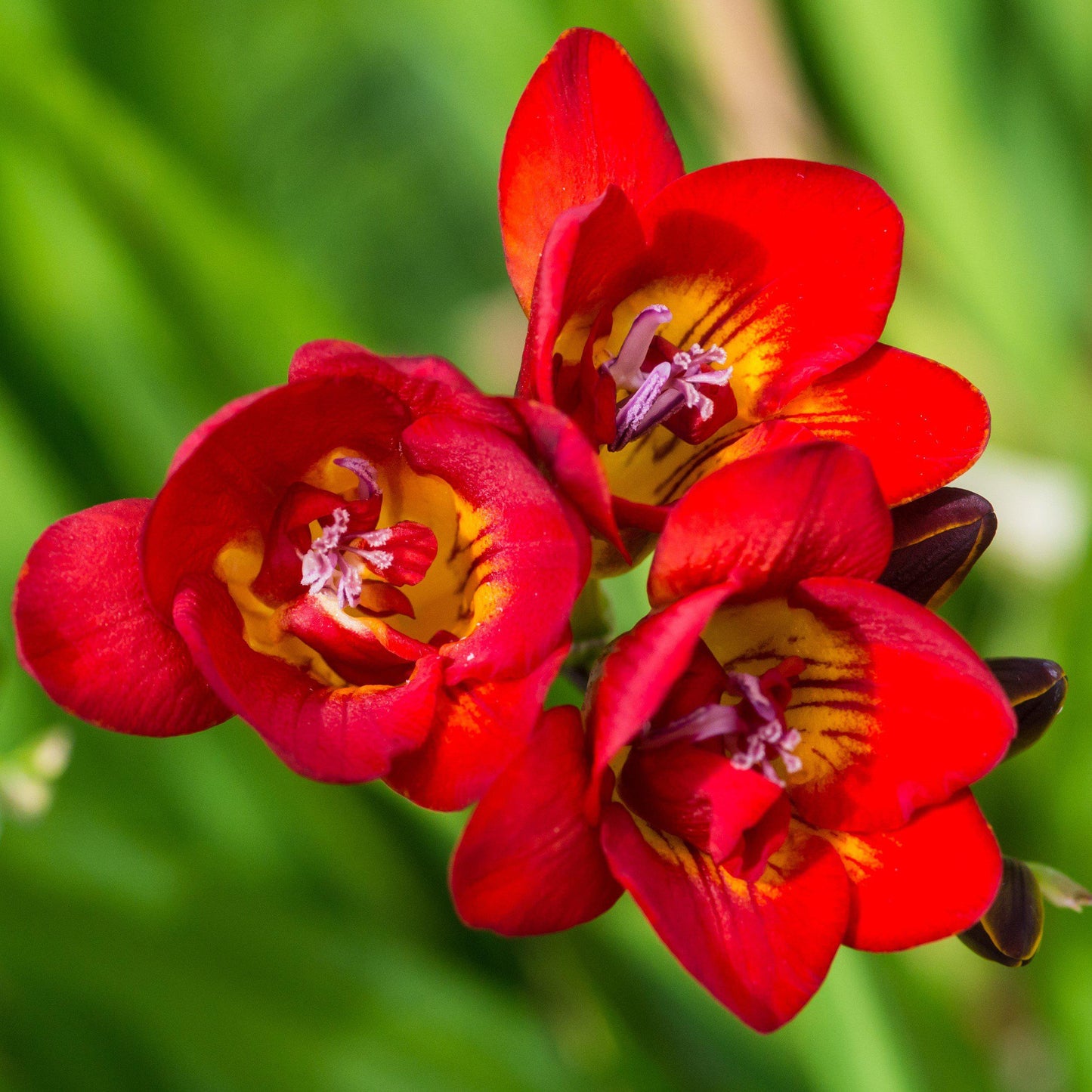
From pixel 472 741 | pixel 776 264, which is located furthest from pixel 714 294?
pixel 472 741

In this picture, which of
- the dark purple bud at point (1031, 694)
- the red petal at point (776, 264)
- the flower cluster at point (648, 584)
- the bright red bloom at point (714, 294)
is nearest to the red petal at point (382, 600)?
the flower cluster at point (648, 584)

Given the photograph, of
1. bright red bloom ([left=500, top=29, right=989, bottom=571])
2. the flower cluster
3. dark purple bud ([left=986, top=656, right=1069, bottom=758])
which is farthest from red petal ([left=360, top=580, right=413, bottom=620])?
dark purple bud ([left=986, top=656, right=1069, bottom=758])

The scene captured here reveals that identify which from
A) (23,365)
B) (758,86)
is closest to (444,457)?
(23,365)

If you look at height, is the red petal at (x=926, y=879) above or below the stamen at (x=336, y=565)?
below

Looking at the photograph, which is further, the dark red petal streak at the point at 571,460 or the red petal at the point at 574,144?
the red petal at the point at 574,144

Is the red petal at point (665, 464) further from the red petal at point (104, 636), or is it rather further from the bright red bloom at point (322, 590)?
the red petal at point (104, 636)

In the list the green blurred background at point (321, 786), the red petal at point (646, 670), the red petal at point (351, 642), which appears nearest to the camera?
the red petal at point (646, 670)
